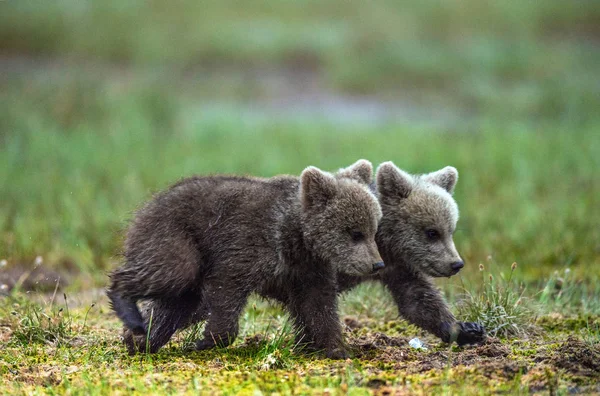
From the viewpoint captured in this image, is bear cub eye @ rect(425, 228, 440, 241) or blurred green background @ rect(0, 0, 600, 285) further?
blurred green background @ rect(0, 0, 600, 285)

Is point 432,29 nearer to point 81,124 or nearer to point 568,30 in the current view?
point 568,30

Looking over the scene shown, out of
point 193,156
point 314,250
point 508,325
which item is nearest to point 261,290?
point 314,250

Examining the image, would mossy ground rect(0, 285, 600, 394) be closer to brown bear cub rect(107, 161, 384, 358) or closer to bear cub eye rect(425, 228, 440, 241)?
brown bear cub rect(107, 161, 384, 358)

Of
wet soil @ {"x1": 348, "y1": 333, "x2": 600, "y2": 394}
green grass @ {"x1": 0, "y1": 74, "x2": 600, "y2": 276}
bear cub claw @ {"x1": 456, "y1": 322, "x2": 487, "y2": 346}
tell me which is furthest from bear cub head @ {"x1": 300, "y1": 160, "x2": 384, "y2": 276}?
green grass @ {"x1": 0, "y1": 74, "x2": 600, "y2": 276}

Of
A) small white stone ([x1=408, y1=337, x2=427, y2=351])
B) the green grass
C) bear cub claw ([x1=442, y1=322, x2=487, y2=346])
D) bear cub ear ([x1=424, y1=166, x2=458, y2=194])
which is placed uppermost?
bear cub ear ([x1=424, y1=166, x2=458, y2=194])

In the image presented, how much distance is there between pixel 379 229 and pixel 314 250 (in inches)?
30.2

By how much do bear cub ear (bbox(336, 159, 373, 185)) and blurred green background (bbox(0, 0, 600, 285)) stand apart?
5.89ft

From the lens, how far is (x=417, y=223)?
261 inches

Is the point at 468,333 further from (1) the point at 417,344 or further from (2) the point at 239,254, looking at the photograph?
(2) the point at 239,254

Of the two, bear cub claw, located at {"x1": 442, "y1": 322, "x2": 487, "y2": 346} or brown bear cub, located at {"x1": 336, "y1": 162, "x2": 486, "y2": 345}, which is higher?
brown bear cub, located at {"x1": 336, "y1": 162, "x2": 486, "y2": 345}

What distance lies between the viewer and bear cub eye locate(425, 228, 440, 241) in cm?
662

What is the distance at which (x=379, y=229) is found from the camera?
675 centimetres

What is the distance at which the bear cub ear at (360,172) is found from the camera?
21.7ft

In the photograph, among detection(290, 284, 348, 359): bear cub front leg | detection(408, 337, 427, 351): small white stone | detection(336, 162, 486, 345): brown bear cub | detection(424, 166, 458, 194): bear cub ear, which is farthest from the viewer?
detection(424, 166, 458, 194): bear cub ear
